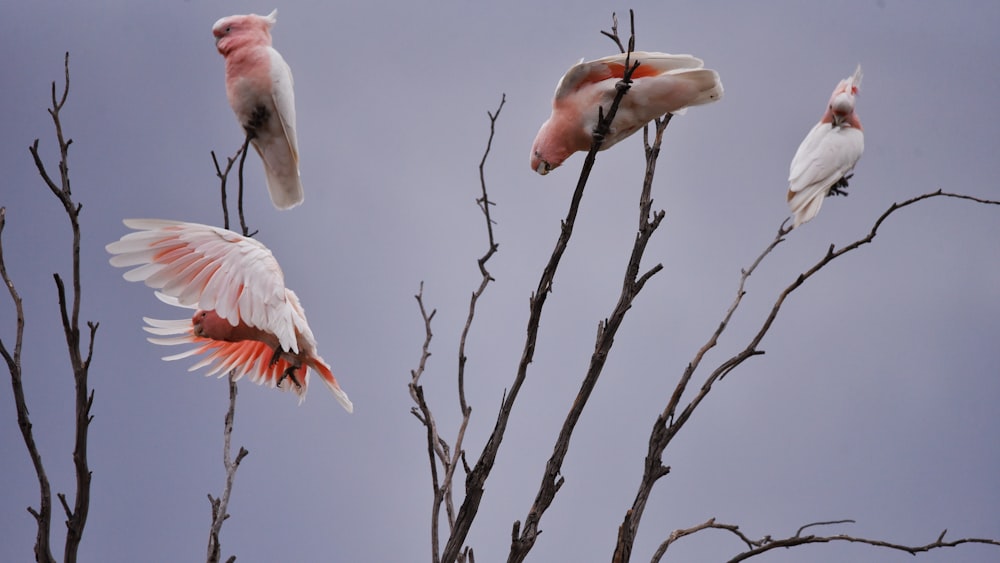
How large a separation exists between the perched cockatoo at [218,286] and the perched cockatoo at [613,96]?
25.0 inches

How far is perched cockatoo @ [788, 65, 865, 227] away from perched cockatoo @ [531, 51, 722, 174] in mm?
1460

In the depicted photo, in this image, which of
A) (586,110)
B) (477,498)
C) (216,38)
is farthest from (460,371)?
(216,38)

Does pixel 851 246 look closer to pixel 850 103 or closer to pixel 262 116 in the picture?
pixel 262 116

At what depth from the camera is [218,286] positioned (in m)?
1.74

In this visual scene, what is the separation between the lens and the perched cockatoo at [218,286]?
5.55ft

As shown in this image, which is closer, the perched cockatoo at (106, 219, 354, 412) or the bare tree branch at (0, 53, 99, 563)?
the bare tree branch at (0, 53, 99, 563)

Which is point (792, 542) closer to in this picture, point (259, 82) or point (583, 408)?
point (583, 408)

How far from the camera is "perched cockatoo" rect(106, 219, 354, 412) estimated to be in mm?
1691

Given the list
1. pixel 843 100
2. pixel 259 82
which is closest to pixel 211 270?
pixel 259 82

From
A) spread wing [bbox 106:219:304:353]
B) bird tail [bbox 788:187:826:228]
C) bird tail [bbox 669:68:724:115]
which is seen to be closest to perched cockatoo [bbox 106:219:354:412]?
spread wing [bbox 106:219:304:353]

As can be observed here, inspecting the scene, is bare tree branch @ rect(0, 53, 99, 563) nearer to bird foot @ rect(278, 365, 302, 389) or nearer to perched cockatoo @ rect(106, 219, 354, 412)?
perched cockatoo @ rect(106, 219, 354, 412)

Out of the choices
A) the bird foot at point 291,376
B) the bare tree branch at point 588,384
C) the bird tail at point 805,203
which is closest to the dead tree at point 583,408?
the bare tree branch at point 588,384

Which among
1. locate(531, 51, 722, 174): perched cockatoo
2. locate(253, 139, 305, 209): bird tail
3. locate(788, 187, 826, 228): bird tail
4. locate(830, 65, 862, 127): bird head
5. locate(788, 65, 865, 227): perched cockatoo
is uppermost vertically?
locate(830, 65, 862, 127): bird head

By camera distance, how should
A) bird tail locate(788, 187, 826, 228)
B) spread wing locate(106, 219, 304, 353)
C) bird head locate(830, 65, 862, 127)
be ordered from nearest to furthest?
spread wing locate(106, 219, 304, 353)
bird tail locate(788, 187, 826, 228)
bird head locate(830, 65, 862, 127)
